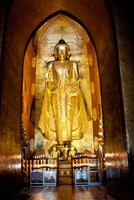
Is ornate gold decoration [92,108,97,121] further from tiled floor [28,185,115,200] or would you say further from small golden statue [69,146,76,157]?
tiled floor [28,185,115,200]

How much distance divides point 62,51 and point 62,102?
219 centimetres

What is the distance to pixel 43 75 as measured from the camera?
35.8 ft

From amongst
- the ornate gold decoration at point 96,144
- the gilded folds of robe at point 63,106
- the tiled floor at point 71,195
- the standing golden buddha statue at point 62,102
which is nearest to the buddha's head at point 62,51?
the standing golden buddha statue at point 62,102

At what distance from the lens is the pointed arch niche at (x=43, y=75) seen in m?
9.76

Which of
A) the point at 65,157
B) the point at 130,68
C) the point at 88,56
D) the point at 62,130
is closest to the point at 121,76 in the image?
the point at 130,68

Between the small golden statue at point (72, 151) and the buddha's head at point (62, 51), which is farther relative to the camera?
the buddha's head at point (62, 51)

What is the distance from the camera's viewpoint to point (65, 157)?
8992mm

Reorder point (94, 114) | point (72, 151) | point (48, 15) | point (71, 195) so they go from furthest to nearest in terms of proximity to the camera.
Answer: point (94, 114)
point (72, 151)
point (48, 15)
point (71, 195)

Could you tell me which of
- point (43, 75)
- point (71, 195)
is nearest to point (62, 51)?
point (43, 75)

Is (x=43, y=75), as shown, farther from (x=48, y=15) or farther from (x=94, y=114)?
(x=48, y=15)

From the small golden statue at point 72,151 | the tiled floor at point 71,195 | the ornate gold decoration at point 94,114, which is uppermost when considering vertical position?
the ornate gold decoration at point 94,114

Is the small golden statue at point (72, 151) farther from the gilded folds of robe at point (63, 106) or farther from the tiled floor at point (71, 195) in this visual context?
the tiled floor at point (71, 195)

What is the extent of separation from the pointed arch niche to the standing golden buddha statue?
26 cm

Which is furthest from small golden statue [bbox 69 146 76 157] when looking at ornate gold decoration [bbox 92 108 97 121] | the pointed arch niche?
ornate gold decoration [bbox 92 108 97 121]
